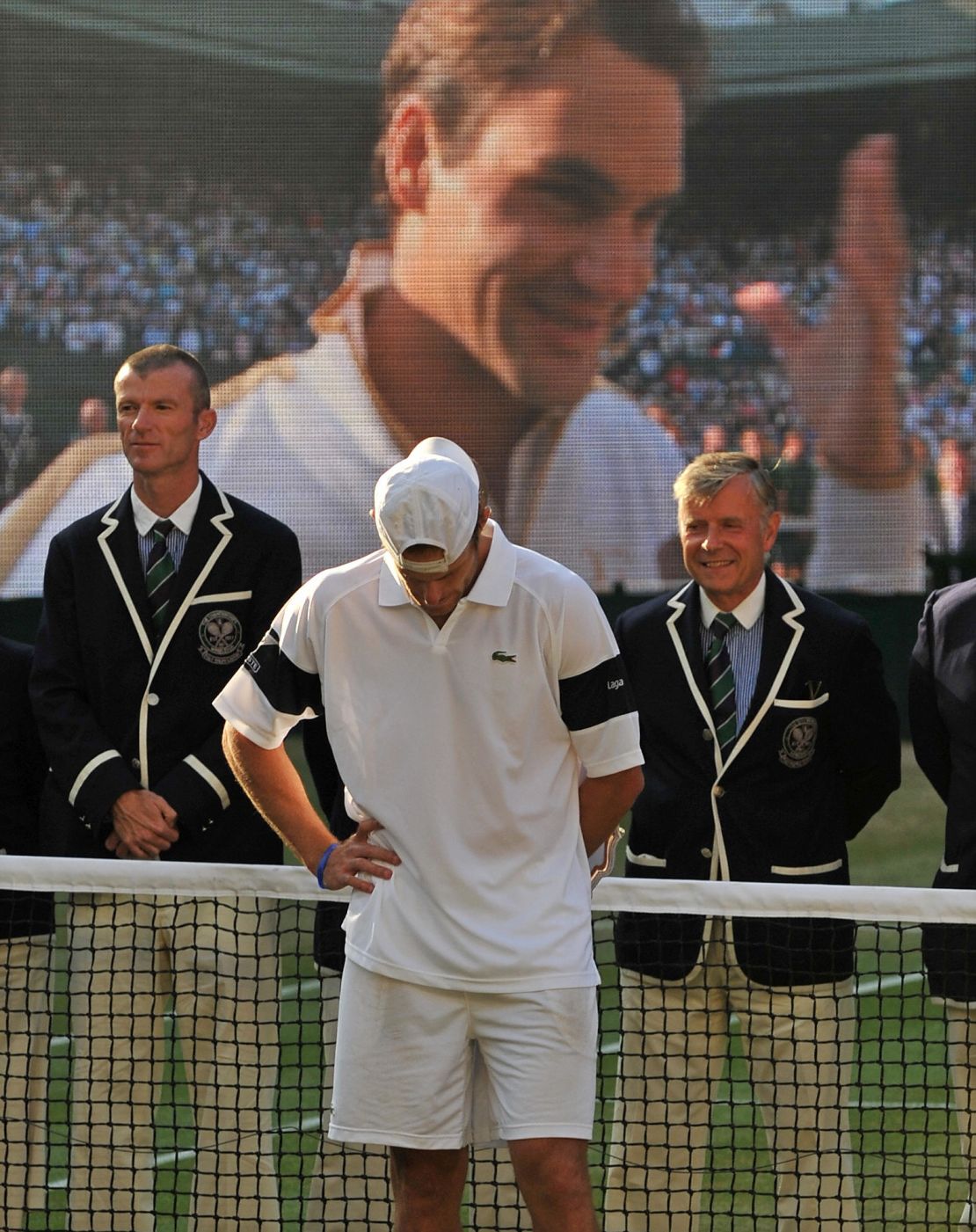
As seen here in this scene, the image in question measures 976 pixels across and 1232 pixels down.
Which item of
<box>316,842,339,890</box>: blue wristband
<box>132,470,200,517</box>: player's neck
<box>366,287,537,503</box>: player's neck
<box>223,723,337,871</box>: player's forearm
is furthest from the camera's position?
<box>366,287,537,503</box>: player's neck

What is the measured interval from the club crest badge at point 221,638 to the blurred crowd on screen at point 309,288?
7856 mm

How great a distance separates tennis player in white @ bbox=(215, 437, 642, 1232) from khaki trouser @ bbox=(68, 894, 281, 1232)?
41.7 inches

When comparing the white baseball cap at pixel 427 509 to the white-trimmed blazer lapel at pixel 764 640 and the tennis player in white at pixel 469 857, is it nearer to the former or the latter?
the tennis player in white at pixel 469 857

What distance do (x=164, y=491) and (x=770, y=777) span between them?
1800mm

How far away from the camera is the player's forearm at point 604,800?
12.3 feet

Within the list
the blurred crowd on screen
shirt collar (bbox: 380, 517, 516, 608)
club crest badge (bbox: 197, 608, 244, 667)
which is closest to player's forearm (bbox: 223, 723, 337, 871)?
shirt collar (bbox: 380, 517, 516, 608)

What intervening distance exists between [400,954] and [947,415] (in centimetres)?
990

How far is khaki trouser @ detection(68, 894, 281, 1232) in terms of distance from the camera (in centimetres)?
466

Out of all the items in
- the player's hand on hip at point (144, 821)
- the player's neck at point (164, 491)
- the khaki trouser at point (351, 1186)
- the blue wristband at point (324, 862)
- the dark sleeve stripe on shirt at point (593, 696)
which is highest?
the player's neck at point (164, 491)

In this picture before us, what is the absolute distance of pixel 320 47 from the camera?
12438 mm

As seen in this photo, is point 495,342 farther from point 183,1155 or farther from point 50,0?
point 183,1155

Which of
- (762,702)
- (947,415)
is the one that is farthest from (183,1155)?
(947,415)

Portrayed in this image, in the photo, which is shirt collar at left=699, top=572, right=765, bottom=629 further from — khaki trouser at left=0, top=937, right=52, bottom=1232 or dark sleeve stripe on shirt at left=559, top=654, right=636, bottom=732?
khaki trouser at left=0, top=937, right=52, bottom=1232

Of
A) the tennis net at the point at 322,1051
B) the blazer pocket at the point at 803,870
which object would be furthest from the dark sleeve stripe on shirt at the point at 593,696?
the blazer pocket at the point at 803,870
